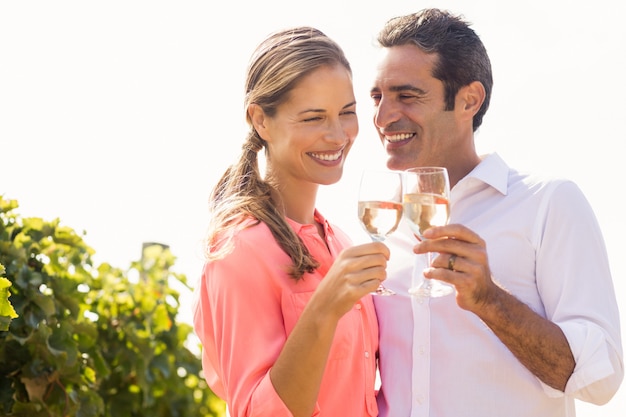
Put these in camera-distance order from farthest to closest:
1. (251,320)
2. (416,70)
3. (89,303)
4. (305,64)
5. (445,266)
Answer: (89,303) → (416,70) → (305,64) → (251,320) → (445,266)

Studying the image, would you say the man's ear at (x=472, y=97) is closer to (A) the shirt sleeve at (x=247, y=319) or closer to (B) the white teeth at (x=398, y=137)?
(B) the white teeth at (x=398, y=137)

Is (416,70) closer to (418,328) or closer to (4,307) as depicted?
(418,328)

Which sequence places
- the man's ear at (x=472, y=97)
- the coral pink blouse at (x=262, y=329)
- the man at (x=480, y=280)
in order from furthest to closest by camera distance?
1. the man's ear at (x=472, y=97)
2. the man at (x=480, y=280)
3. the coral pink blouse at (x=262, y=329)

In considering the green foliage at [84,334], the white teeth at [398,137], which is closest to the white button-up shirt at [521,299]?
the white teeth at [398,137]

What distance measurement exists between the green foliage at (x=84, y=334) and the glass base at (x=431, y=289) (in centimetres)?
139

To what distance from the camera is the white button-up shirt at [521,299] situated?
3264 mm

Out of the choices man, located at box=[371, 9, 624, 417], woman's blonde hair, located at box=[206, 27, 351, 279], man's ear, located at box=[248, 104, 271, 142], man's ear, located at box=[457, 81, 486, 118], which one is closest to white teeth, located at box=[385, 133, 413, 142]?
man, located at box=[371, 9, 624, 417]

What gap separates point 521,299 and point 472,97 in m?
1.09

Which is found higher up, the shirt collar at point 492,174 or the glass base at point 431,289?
the shirt collar at point 492,174

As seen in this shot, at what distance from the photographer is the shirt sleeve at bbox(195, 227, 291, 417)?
300 centimetres

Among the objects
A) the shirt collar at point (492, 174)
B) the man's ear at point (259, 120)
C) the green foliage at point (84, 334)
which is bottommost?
the green foliage at point (84, 334)

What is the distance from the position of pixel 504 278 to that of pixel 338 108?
2.93 feet

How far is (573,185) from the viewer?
348cm

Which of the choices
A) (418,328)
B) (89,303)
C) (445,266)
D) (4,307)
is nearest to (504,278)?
(418,328)
